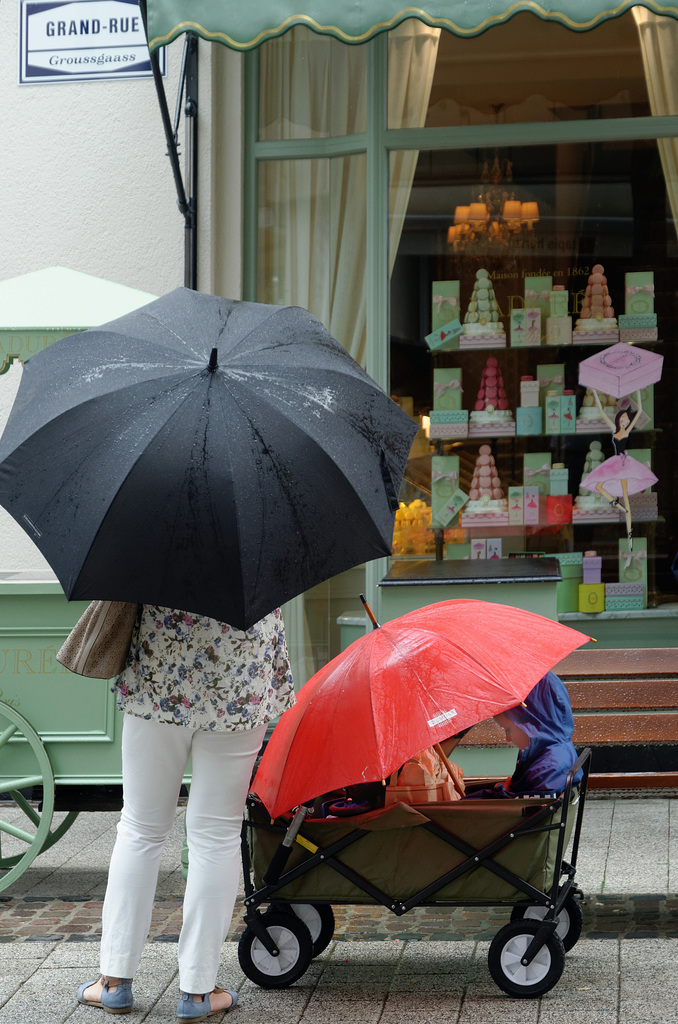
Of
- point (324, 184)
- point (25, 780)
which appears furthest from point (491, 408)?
point (25, 780)

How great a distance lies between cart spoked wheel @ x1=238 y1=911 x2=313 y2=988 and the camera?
12.4 feet

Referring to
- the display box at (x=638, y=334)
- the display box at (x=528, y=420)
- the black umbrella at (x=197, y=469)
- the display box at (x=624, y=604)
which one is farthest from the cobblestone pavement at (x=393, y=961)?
the display box at (x=638, y=334)

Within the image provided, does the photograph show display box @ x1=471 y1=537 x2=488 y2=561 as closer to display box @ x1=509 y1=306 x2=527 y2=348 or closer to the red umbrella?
display box @ x1=509 y1=306 x2=527 y2=348

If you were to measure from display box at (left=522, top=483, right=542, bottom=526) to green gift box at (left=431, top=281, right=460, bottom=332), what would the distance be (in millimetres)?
1053

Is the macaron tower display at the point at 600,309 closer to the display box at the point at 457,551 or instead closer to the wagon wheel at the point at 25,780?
the display box at the point at 457,551

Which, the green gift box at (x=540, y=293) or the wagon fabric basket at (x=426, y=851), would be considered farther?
the green gift box at (x=540, y=293)

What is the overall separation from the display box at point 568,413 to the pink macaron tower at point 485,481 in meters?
0.44

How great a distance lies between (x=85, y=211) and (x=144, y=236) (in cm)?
37

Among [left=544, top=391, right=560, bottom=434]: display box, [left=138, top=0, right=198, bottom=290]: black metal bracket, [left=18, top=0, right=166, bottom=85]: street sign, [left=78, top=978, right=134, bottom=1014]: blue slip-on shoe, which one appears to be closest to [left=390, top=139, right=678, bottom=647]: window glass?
[left=544, top=391, right=560, bottom=434]: display box

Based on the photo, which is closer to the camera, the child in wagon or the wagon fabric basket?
the wagon fabric basket

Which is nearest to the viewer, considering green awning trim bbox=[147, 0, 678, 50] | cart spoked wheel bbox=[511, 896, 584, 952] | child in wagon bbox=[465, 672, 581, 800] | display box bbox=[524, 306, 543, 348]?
child in wagon bbox=[465, 672, 581, 800]

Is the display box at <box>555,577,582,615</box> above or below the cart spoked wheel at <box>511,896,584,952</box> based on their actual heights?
above

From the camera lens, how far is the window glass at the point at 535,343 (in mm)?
6859

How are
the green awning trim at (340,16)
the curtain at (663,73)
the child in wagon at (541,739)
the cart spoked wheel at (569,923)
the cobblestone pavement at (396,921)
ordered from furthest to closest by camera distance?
the curtain at (663,73)
the green awning trim at (340,16)
the cobblestone pavement at (396,921)
the cart spoked wheel at (569,923)
the child in wagon at (541,739)
